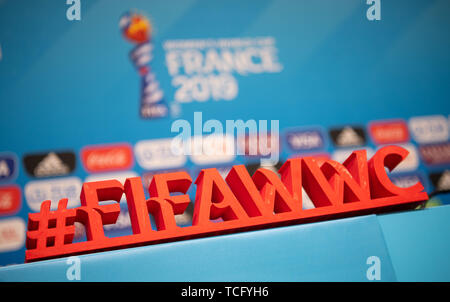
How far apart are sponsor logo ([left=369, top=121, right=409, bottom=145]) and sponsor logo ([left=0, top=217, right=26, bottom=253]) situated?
9.76ft

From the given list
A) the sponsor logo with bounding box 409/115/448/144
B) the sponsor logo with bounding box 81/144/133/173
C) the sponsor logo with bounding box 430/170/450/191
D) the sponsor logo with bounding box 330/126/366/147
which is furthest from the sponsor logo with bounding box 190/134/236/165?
the sponsor logo with bounding box 430/170/450/191

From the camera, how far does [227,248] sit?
72.3 inches

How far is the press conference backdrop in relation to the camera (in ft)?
10.6

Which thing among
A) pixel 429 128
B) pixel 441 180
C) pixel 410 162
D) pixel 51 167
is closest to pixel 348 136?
pixel 410 162

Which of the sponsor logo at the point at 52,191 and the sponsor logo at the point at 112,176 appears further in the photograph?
Result: the sponsor logo at the point at 112,176

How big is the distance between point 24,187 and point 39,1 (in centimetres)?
143

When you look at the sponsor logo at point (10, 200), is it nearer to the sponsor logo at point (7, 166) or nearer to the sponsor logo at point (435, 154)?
the sponsor logo at point (7, 166)

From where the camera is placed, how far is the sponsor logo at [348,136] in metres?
3.71

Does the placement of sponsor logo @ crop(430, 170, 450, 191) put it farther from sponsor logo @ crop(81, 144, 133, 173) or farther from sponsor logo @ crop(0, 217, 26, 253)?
sponsor logo @ crop(0, 217, 26, 253)

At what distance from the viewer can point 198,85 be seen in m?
3.52

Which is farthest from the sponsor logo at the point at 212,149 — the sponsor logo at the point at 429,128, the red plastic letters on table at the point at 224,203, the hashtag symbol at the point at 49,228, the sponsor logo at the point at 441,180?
Result: the sponsor logo at the point at 441,180

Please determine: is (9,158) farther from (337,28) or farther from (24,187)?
(337,28)

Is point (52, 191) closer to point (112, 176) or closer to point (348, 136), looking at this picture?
point (112, 176)
